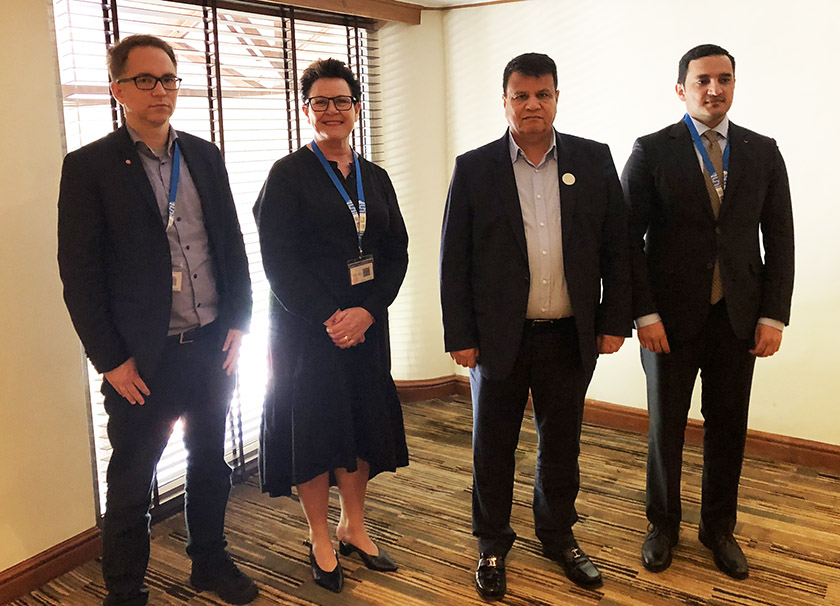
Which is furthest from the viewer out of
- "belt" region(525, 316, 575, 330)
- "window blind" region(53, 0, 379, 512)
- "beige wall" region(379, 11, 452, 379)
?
"beige wall" region(379, 11, 452, 379)

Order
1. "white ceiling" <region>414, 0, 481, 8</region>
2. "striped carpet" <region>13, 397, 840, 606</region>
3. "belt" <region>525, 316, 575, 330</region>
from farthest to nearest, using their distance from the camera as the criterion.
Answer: "white ceiling" <region>414, 0, 481, 8</region>, "striped carpet" <region>13, 397, 840, 606</region>, "belt" <region>525, 316, 575, 330</region>

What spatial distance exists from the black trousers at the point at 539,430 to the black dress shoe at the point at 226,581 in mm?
813

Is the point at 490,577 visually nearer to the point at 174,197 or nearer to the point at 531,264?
the point at 531,264

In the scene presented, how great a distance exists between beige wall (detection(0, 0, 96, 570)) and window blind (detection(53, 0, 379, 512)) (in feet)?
0.56

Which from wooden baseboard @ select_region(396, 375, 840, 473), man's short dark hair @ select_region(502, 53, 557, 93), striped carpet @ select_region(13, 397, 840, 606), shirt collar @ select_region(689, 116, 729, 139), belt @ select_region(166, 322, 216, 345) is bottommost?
striped carpet @ select_region(13, 397, 840, 606)

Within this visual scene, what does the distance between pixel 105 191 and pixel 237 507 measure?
162 centimetres

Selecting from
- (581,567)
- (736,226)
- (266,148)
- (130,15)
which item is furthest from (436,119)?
(581,567)

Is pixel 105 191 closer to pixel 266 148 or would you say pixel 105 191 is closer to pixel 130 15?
pixel 130 15

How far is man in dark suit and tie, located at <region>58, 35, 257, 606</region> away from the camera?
2088mm

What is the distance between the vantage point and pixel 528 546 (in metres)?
2.71

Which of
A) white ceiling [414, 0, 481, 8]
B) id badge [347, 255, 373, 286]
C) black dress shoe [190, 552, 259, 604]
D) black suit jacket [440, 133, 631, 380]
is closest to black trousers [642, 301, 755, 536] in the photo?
black suit jacket [440, 133, 631, 380]

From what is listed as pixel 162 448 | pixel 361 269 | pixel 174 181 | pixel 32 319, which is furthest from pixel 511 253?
pixel 32 319

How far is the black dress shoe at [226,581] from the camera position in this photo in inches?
95.3

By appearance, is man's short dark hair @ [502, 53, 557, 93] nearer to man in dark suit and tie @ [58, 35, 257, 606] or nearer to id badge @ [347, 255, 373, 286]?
id badge @ [347, 255, 373, 286]
